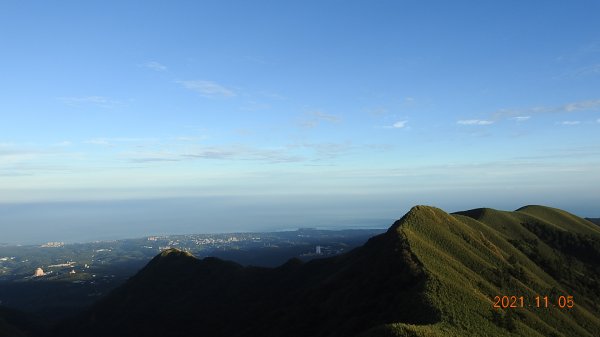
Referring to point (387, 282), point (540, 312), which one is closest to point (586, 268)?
point (540, 312)

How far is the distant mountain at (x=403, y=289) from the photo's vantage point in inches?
2478

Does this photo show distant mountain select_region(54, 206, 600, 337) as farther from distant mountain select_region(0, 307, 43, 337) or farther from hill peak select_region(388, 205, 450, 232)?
distant mountain select_region(0, 307, 43, 337)

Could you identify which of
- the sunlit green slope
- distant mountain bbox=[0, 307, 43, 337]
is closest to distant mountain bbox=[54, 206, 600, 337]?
the sunlit green slope

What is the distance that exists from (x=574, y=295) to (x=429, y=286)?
6503 cm

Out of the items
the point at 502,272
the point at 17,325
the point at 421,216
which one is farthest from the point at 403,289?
the point at 17,325

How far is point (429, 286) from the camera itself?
6262 cm

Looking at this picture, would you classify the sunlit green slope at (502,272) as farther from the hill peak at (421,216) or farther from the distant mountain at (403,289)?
the distant mountain at (403,289)

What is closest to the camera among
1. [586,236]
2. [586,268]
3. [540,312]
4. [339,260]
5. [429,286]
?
[429,286]

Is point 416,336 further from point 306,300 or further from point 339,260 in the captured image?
point 339,260

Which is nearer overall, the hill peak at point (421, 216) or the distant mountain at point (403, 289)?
the distant mountain at point (403, 289)

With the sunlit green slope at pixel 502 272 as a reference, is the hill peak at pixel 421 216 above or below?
above

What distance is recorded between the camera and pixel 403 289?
66.6 meters

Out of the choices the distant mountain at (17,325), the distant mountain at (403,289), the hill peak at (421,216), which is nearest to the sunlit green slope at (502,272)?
the hill peak at (421,216)

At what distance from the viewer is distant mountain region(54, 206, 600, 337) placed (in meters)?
62.9
